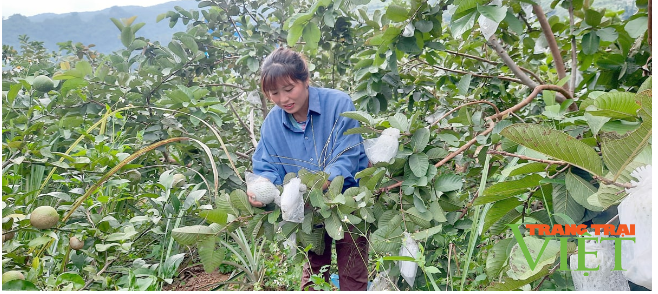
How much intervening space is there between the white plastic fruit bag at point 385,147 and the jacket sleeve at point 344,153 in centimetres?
18

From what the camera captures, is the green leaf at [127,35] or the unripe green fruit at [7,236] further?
→ the green leaf at [127,35]

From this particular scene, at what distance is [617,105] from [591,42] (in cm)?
75

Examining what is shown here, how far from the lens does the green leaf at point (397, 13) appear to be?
122 centimetres

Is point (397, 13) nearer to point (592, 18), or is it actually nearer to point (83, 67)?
point (592, 18)

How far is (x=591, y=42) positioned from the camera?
137cm

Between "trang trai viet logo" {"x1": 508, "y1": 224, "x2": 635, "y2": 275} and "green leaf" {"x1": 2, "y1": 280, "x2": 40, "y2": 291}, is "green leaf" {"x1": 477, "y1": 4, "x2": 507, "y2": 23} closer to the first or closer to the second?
"trang trai viet logo" {"x1": 508, "y1": 224, "x2": 635, "y2": 275}

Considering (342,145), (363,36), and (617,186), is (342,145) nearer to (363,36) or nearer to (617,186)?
(617,186)

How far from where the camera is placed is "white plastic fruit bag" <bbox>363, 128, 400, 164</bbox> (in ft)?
3.43

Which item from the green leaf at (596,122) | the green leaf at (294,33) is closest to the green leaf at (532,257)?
the green leaf at (596,122)

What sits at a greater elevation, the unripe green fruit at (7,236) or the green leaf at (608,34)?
the green leaf at (608,34)

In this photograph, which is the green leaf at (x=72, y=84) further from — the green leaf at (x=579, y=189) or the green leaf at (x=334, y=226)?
the green leaf at (x=579, y=189)

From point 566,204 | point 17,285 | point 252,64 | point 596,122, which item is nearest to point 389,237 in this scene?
point 566,204

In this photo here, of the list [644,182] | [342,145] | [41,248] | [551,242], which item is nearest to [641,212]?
[644,182]

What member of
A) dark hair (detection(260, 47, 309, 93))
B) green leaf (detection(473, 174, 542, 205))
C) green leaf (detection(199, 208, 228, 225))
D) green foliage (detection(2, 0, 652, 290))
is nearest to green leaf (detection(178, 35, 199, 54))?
green foliage (detection(2, 0, 652, 290))
